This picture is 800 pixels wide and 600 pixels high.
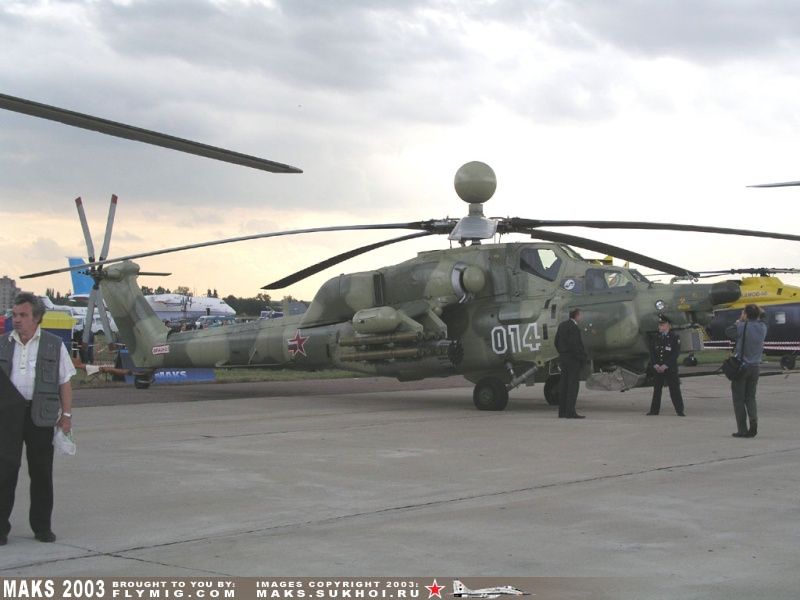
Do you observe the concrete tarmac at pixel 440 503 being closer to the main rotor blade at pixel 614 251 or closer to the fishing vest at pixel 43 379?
the fishing vest at pixel 43 379

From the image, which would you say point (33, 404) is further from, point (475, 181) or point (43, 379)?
point (475, 181)

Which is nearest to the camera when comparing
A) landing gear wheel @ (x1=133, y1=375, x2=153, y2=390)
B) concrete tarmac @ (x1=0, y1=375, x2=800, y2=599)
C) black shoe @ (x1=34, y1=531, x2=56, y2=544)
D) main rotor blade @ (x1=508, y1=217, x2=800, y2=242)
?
concrete tarmac @ (x1=0, y1=375, x2=800, y2=599)

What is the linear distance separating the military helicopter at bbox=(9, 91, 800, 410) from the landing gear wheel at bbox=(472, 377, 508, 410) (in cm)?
2

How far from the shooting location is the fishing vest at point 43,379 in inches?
237

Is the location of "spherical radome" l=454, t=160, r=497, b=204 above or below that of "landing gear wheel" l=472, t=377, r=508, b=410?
above

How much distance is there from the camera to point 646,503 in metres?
7.06

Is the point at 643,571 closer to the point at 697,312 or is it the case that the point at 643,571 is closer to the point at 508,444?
the point at 508,444

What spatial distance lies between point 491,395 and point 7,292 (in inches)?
402

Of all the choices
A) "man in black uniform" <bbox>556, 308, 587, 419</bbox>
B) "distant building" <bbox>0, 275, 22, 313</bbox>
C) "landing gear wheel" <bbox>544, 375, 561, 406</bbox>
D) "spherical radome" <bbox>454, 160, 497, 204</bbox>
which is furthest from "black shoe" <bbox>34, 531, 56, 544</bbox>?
"landing gear wheel" <bbox>544, 375, 561, 406</bbox>

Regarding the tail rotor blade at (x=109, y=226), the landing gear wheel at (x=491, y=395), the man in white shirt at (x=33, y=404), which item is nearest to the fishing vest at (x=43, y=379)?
the man in white shirt at (x=33, y=404)

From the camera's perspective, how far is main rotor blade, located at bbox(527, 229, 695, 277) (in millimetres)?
14602

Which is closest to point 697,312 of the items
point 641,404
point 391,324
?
point 641,404

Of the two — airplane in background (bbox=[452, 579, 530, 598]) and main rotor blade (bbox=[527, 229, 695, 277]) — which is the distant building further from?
main rotor blade (bbox=[527, 229, 695, 277])

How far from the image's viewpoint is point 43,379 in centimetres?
609
